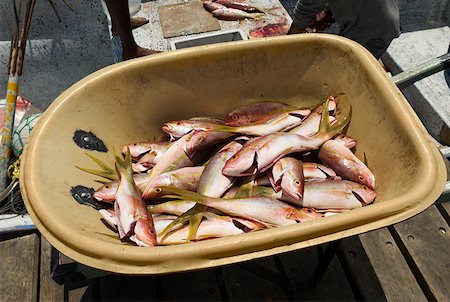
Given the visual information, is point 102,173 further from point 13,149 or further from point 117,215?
point 13,149

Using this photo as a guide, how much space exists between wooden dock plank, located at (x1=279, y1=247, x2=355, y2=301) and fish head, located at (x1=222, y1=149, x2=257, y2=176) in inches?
28.3

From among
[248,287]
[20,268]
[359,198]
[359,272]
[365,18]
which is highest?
[365,18]

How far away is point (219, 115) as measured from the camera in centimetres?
251

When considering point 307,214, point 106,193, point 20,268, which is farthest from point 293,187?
point 20,268

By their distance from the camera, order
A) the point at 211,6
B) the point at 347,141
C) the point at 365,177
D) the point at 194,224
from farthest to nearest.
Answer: the point at 211,6 → the point at 347,141 → the point at 365,177 → the point at 194,224

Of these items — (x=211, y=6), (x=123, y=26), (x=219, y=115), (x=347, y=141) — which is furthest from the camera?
(x=211, y=6)

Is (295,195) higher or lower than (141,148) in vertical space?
higher

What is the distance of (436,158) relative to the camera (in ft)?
5.44

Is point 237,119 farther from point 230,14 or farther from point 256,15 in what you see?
point 256,15

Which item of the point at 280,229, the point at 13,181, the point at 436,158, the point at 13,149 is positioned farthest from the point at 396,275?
the point at 13,149

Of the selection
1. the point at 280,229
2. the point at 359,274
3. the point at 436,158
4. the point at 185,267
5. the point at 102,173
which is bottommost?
the point at 359,274

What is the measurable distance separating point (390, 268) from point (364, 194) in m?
0.81

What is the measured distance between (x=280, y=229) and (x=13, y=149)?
2553 millimetres

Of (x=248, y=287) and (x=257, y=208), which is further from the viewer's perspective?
(x=248, y=287)
